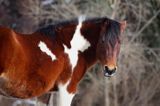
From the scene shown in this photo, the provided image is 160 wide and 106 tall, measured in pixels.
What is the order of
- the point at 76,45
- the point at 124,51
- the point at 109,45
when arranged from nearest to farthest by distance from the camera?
the point at 109,45 → the point at 76,45 → the point at 124,51

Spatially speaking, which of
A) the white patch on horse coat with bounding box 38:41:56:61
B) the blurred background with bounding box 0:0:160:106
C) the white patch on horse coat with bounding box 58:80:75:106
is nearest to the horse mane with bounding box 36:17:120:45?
the white patch on horse coat with bounding box 38:41:56:61

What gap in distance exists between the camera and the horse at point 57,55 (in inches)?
229

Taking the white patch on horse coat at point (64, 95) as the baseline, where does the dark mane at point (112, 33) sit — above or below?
above

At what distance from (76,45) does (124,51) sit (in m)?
4.63

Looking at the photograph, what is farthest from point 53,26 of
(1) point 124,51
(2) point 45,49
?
(1) point 124,51

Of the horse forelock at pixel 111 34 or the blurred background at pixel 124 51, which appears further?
the blurred background at pixel 124 51

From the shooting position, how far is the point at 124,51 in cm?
1081

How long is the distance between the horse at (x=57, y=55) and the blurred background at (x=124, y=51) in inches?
156

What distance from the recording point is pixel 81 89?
36.3 ft

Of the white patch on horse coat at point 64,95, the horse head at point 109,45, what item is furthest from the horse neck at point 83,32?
the white patch on horse coat at point 64,95

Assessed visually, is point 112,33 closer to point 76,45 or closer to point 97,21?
point 97,21

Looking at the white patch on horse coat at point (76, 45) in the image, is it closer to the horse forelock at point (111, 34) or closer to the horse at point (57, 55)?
the horse at point (57, 55)

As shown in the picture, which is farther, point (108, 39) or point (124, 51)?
point (124, 51)

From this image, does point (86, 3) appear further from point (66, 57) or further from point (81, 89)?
point (66, 57)
